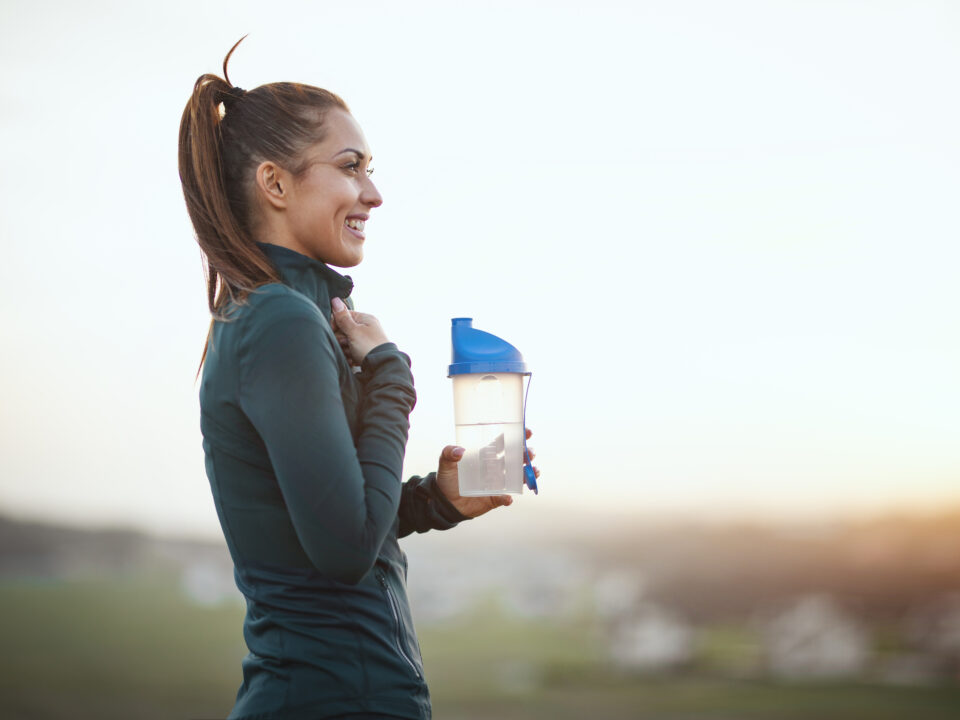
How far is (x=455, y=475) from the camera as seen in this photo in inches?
44.8

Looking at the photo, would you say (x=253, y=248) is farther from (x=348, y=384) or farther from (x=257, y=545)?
(x=257, y=545)

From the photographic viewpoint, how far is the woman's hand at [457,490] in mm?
1110

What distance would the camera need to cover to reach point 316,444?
2.69ft

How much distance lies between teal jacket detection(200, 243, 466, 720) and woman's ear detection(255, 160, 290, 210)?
130 millimetres

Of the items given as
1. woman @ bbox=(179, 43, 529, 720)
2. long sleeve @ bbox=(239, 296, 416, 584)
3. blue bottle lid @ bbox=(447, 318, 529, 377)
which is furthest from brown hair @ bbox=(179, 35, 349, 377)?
blue bottle lid @ bbox=(447, 318, 529, 377)

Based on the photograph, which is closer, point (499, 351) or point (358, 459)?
point (358, 459)

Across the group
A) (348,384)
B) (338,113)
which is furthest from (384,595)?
(338,113)

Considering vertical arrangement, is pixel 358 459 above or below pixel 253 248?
below

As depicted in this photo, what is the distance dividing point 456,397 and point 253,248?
0.28 m

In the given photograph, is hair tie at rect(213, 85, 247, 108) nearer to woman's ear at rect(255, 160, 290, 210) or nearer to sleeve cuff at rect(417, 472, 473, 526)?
woman's ear at rect(255, 160, 290, 210)

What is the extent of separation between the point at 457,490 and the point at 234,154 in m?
0.45

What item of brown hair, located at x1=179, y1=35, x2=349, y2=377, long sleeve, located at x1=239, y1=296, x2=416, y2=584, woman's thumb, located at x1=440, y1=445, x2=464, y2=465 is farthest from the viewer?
woman's thumb, located at x1=440, y1=445, x2=464, y2=465

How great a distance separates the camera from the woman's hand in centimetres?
111

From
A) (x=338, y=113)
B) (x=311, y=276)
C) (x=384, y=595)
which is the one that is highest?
(x=338, y=113)
